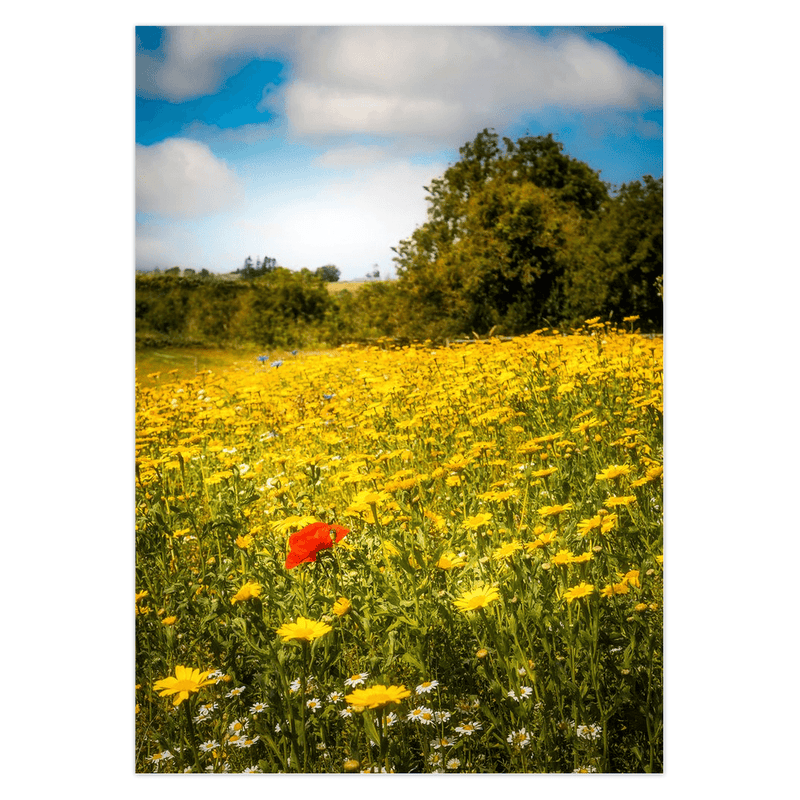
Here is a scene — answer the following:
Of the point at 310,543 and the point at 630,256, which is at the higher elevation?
the point at 630,256

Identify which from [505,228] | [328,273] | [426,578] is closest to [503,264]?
[505,228]

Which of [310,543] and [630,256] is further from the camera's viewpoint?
[630,256]

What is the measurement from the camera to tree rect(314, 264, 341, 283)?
2688 mm

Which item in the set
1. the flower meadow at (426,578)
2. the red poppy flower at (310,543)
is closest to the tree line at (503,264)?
the flower meadow at (426,578)

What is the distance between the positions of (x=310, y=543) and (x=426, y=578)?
1.11 feet

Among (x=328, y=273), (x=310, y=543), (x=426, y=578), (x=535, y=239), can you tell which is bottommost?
(x=426, y=578)

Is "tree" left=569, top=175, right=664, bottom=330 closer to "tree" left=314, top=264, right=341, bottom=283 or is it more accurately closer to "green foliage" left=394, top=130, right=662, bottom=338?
"green foliage" left=394, top=130, right=662, bottom=338

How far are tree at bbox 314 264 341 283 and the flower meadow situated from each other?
398 millimetres

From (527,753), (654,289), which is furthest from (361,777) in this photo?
(654,289)

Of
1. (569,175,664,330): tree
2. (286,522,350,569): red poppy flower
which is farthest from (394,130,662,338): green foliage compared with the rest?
(286,522,350,569): red poppy flower

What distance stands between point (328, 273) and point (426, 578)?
121cm

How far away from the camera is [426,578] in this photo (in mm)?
2057

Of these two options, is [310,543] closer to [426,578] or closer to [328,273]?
[426,578]

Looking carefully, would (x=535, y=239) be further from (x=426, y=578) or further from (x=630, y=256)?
(x=426, y=578)
